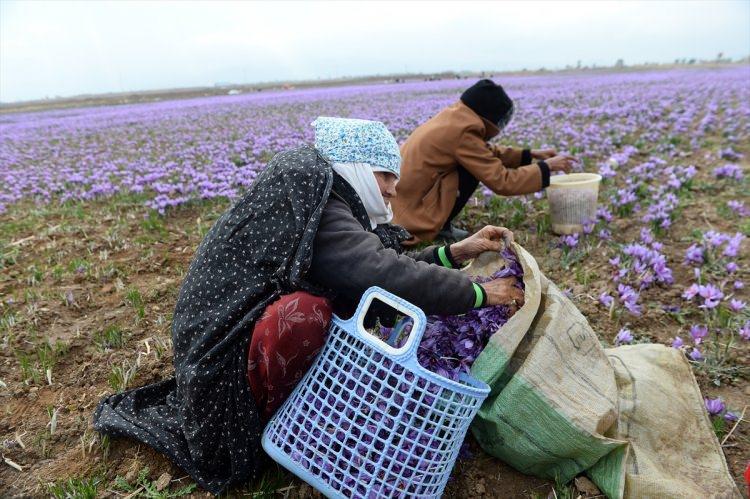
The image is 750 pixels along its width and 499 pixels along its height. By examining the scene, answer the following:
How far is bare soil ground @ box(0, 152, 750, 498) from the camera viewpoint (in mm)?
1949

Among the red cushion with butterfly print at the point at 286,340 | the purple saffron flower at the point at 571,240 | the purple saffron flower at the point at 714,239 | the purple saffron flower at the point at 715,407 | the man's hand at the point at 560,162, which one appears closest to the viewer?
the red cushion with butterfly print at the point at 286,340

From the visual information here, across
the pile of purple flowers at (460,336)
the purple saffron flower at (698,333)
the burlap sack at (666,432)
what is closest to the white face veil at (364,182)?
the pile of purple flowers at (460,336)

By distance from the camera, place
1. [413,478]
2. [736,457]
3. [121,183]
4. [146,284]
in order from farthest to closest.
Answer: [121,183] < [146,284] < [736,457] < [413,478]

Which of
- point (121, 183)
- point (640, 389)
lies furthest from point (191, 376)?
point (121, 183)

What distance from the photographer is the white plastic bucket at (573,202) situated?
3664mm

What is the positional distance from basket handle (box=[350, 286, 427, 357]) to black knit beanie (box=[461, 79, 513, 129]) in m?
2.60

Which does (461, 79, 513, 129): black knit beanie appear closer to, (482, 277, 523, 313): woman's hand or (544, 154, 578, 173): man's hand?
(544, 154, 578, 173): man's hand

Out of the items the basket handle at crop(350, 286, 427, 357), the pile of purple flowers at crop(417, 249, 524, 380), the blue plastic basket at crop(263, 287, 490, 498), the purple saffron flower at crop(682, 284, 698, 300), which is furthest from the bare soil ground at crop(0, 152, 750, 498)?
the basket handle at crop(350, 286, 427, 357)

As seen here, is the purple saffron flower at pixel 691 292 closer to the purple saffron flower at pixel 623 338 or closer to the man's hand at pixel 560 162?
the purple saffron flower at pixel 623 338

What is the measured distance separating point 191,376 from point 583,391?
1361mm

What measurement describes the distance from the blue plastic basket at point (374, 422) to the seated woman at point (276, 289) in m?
0.13

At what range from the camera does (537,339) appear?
177cm

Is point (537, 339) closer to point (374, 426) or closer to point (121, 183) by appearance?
point (374, 426)

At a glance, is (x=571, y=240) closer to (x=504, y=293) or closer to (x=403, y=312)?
(x=504, y=293)
